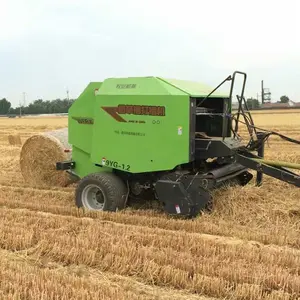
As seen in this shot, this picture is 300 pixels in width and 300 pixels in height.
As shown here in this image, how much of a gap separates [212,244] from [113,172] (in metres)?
2.35

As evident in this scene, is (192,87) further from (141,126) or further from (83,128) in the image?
(83,128)

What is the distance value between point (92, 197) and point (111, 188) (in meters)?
0.51

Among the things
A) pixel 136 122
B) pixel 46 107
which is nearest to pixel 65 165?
pixel 136 122

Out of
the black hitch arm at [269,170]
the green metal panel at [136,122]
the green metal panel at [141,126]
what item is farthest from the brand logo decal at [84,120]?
the black hitch arm at [269,170]

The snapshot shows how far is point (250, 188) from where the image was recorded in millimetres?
6320

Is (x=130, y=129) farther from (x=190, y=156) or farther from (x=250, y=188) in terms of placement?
(x=250, y=188)

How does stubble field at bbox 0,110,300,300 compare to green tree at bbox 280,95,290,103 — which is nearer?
stubble field at bbox 0,110,300,300

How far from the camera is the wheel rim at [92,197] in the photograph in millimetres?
6414

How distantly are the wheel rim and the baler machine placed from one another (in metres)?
0.01

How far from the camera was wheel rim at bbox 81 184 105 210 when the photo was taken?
6.41 meters

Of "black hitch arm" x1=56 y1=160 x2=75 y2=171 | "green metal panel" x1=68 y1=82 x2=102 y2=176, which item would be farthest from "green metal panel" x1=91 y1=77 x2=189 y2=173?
"black hitch arm" x1=56 y1=160 x2=75 y2=171

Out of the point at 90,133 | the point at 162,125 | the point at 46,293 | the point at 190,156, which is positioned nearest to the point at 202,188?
the point at 190,156

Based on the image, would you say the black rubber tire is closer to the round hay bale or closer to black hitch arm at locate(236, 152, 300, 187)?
black hitch arm at locate(236, 152, 300, 187)

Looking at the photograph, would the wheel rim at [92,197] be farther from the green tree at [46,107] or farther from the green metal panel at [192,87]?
the green tree at [46,107]
